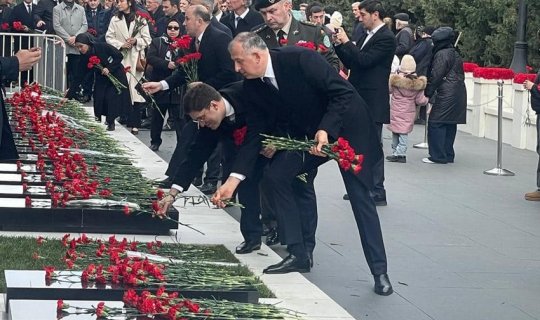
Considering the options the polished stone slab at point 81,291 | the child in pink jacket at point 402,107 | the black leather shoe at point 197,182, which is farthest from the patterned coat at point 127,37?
the polished stone slab at point 81,291

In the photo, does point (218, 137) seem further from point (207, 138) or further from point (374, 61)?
point (374, 61)

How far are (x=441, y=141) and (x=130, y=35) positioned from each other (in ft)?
18.3

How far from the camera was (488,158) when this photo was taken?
17984 millimetres

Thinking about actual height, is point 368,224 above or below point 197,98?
below

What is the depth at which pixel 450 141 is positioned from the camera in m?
17.6

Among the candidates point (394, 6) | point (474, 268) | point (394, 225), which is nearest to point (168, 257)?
point (474, 268)

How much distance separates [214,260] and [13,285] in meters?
2.31

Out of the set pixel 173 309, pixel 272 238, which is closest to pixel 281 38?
pixel 272 238

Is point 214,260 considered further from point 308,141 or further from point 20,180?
point 20,180

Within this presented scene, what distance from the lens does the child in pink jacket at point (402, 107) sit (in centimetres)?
1711

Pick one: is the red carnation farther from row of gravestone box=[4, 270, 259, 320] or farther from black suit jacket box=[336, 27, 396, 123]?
black suit jacket box=[336, 27, 396, 123]

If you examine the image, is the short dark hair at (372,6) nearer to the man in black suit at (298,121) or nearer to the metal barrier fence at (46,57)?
the man in black suit at (298,121)

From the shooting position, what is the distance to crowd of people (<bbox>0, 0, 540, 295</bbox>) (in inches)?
356

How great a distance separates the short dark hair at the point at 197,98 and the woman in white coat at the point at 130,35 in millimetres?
11076
